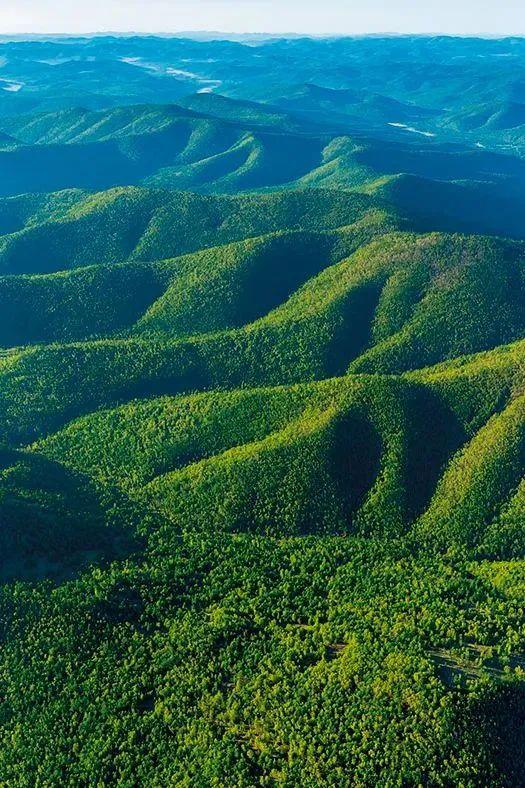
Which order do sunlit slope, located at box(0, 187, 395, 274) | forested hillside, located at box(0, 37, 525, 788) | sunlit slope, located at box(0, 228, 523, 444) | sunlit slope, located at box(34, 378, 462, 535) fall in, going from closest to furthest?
1. forested hillside, located at box(0, 37, 525, 788)
2. sunlit slope, located at box(34, 378, 462, 535)
3. sunlit slope, located at box(0, 228, 523, 444)
4. sunlit slope, located at box(0, 187, 395, 274)

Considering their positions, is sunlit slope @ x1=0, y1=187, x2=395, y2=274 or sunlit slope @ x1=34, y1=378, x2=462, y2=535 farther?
sunlit slope @ x1=0, y1=187, x2=395, y2=274

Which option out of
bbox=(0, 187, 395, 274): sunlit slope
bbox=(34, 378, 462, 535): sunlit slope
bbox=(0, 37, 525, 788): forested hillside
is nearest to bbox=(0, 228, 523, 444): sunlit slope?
bbox=(0, 37, 525, 788): forested hillside

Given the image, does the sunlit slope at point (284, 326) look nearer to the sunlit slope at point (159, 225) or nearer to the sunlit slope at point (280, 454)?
the sunlit slope at point (280, 454)

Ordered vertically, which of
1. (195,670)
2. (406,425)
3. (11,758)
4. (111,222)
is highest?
(111,222)

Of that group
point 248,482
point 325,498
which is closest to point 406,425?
point 325,498

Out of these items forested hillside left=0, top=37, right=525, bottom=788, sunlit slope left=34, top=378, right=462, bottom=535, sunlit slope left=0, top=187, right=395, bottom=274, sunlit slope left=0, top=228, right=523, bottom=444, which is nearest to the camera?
forested hillside left=0, top=37, right=525, bottom=788

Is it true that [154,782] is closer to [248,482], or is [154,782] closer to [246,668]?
[246,668]

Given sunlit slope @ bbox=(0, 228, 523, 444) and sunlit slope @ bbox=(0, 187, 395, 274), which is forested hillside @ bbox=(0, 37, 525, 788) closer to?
sunlit slope @ bbox=(0, 228, 523, 444)

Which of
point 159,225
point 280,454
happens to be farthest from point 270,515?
point 159,225

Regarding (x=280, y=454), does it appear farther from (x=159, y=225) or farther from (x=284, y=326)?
(x=159, y=225)
